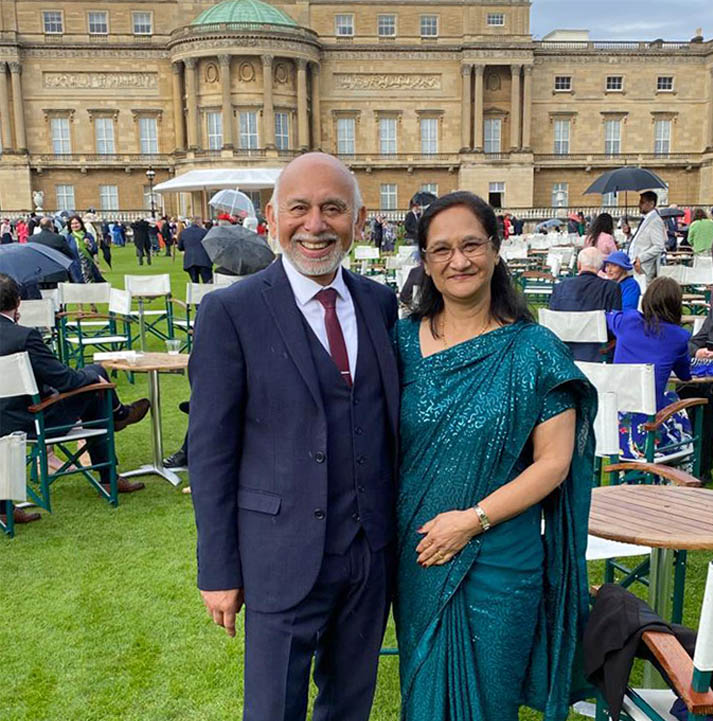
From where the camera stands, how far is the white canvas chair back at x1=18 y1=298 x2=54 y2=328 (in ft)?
27.4

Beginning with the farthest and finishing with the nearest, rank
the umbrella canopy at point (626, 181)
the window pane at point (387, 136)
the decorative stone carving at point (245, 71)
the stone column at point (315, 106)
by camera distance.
Answer: the window pane at point (387, 136) < the stone column at point (315, 106) < the decorative stone carving at point (245, 71) < the umbrella canopy at point (626, 181)

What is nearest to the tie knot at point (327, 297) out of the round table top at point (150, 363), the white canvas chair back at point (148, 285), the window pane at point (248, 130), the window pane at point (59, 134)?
the round table top at point (150, 363)

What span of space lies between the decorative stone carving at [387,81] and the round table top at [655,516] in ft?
160

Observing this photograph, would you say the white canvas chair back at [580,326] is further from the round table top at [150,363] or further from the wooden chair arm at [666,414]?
the round table top at [150,363]

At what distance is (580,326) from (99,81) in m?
47.4

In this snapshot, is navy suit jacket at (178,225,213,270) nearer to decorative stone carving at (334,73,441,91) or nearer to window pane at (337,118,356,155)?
A: window pane at (337,118,356,155)

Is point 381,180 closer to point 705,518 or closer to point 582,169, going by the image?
point 582,169

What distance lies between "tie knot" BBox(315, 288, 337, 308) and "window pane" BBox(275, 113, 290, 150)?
45.8 m

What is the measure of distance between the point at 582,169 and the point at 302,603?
2066 inches

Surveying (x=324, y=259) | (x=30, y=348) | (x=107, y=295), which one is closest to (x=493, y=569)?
(x=324, y=259)

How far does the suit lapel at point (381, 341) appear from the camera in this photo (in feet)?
7.07

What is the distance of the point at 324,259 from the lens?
213cm

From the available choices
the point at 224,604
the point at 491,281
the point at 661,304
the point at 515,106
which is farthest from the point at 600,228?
the point at 515,106

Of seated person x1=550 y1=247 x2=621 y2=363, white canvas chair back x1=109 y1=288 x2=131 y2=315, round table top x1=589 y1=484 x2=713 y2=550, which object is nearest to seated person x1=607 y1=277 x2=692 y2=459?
seated person x1=550 y1=247 x2=621 y2=363
